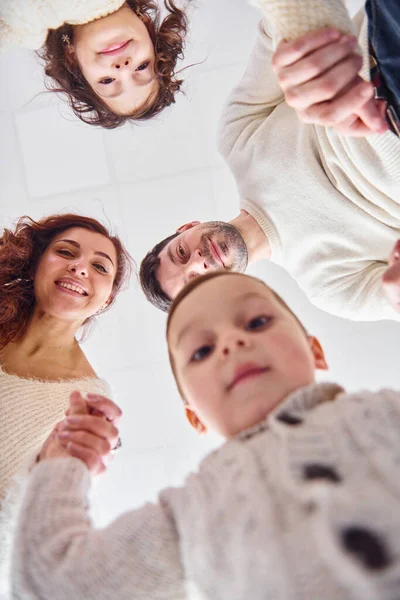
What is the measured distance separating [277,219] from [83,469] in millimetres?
976

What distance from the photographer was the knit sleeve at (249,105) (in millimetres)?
1431

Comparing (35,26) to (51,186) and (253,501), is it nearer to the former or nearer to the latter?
(51,186)

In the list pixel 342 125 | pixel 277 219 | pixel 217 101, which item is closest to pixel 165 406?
pixel 277 219

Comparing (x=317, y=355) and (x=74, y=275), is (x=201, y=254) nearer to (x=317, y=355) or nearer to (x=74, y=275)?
(x=74, y=275)

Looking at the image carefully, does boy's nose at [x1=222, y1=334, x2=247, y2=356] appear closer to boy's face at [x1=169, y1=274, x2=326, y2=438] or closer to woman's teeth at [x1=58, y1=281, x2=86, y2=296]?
boy's face at [x1=169, y1=274, x2=326, y2=438]

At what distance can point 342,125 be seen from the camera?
2.89 feet

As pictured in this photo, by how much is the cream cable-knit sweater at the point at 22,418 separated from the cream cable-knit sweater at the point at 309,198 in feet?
2.34

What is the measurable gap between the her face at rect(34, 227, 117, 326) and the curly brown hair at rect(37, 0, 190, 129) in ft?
1.38

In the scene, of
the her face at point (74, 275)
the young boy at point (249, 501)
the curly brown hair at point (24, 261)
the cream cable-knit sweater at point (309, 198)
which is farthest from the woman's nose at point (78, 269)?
the young boy at point (249, 501)

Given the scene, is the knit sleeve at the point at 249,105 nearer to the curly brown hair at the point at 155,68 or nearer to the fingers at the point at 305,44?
the curly brown hair at the point at 155,68

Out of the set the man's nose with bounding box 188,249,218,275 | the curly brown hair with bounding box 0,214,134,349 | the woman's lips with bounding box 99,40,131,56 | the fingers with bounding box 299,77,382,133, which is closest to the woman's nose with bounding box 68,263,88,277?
the curly brown hair with bounding box 0,214,134,349

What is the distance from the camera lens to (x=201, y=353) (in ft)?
2.66

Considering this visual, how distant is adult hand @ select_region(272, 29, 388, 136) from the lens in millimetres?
796

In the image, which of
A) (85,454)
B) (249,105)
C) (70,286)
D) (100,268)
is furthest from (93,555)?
(249,105)
